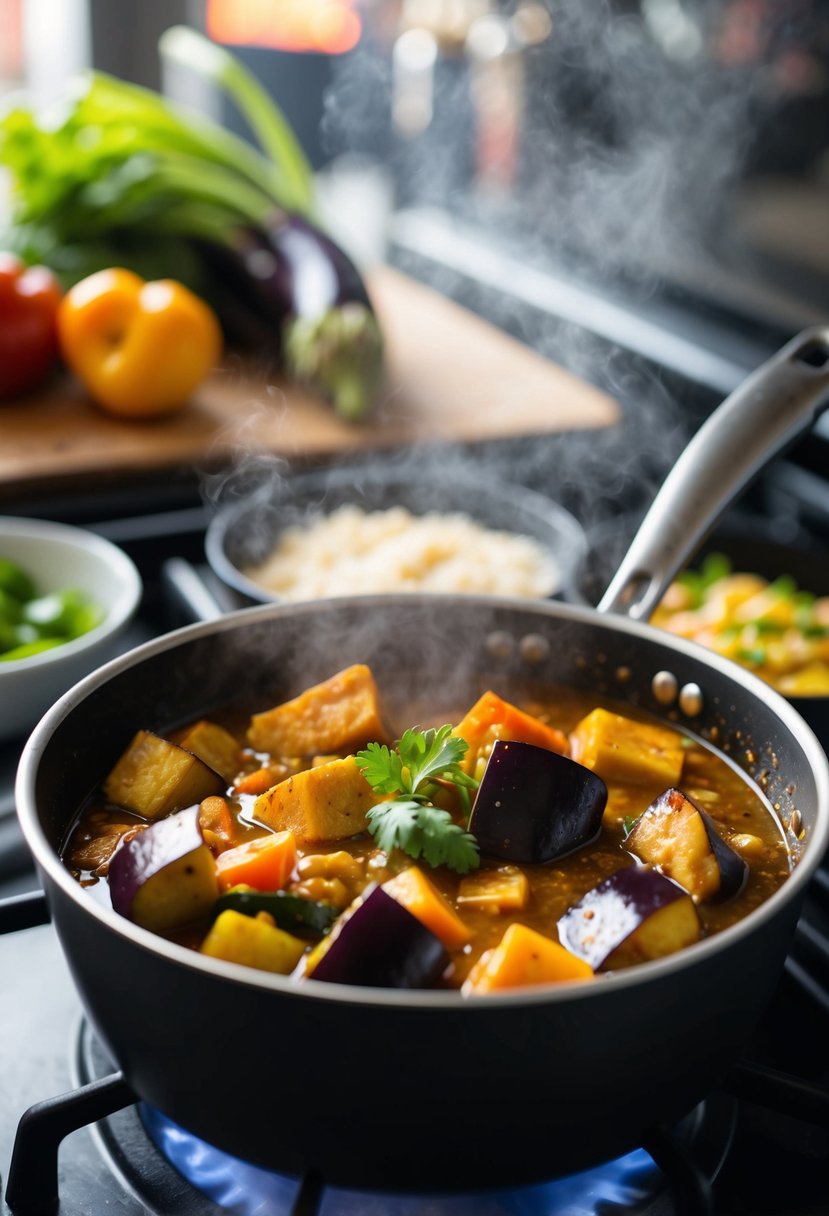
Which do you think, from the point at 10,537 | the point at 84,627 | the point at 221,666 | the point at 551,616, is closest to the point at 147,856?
the point at 221,666

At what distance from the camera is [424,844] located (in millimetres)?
1153

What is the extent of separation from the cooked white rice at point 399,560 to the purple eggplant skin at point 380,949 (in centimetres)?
104

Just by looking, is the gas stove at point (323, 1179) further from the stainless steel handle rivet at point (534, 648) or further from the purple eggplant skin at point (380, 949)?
the stainless steel handle rivet at point (534, 648)

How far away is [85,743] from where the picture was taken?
1294 mm

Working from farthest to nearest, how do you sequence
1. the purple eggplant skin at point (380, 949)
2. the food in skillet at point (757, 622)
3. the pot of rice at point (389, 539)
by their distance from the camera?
the pot of rice at point (389, 539)
the food in skillet at point (757, 622)
the purple eggplant skin at point (380, 949)

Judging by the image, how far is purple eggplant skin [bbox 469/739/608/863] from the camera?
117 cm

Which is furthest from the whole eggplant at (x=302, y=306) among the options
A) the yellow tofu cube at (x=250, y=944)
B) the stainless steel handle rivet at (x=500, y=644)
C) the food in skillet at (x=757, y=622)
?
the yellow tofu cube at (x=250, y=944)

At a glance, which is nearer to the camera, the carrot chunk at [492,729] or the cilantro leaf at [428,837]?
the cilantro leaf at [428,837]

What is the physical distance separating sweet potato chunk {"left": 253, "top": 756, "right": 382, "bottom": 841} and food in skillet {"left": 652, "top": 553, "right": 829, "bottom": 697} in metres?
0.80

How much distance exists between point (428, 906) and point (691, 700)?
531mm

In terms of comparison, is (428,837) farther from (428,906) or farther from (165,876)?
(165,876)

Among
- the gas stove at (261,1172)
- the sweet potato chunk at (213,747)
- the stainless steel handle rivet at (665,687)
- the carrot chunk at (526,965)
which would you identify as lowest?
the gas stove at (261,1172)

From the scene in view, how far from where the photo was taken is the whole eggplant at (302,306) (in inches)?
108

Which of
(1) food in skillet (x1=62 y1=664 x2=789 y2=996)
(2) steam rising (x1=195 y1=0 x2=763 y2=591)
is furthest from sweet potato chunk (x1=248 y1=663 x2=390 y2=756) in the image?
(2) steam rising (x1=195 y1=0 x2=763 y2=591)
